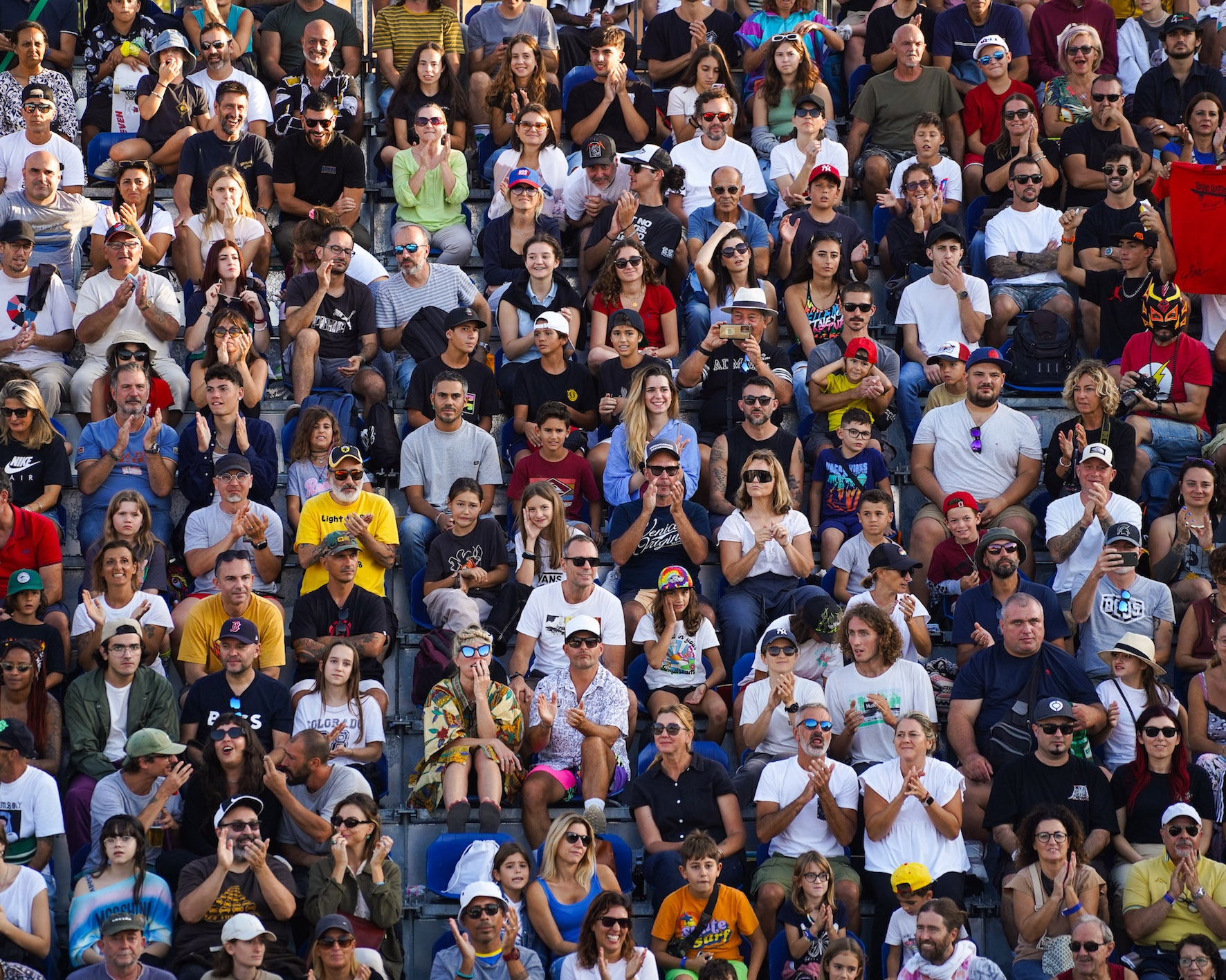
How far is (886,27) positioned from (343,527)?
7194 mm

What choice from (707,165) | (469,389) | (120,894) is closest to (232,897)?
(120,894)

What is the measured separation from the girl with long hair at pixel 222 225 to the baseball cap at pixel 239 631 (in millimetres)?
3701

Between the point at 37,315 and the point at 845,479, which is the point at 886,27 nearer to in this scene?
the point at 845,479

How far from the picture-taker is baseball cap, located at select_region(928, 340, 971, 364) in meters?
12.5

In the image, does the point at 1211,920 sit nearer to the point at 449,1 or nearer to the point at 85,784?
the point at 85,784

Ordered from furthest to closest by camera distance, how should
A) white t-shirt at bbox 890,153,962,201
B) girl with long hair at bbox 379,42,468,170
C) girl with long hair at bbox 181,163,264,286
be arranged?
girl with long hair at bbox 379,42,468,170
white t-shirt at bbox 890,153,962,201
girl with long hair at bbox 181,163,264,286

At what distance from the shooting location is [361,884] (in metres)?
9.51

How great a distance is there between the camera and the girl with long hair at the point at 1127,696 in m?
10.5

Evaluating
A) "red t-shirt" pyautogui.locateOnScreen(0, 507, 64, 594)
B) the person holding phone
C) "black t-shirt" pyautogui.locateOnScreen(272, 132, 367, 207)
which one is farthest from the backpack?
"red t-shirt" pyautogui.locateOnScreen(0, 507, 64, 594)

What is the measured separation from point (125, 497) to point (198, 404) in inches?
55.5

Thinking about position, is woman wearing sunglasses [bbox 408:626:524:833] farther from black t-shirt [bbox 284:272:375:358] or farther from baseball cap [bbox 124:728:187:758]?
black t-shirt [bbox 284:272:375:358]

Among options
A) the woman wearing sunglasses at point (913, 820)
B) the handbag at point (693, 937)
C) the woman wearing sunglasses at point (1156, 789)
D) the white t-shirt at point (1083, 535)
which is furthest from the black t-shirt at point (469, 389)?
the woman wearing sunglasses at point (1156, 789)

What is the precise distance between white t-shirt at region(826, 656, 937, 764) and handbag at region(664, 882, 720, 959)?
142 cm

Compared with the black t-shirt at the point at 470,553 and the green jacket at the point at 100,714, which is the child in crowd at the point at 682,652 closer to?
the black t-shirt at the point at 470,553
